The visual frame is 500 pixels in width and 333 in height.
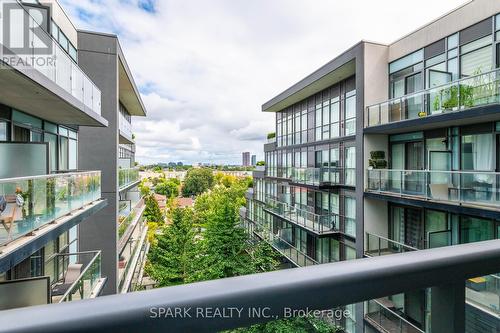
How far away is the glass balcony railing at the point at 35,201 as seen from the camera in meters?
4.92

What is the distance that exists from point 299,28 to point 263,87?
493 inches

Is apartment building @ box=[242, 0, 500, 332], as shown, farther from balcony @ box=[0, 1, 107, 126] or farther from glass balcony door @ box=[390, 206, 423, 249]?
balcony @ box=[0, 1, 107, 126]

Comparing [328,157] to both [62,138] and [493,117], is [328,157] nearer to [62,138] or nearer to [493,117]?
[493,117]

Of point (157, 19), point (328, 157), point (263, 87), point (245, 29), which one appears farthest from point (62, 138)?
point (263, 87)

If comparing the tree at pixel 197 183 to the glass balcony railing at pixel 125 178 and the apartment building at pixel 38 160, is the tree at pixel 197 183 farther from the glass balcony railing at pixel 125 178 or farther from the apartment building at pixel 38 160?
the apartment building at pixel 38 160

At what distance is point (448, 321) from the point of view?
984mm

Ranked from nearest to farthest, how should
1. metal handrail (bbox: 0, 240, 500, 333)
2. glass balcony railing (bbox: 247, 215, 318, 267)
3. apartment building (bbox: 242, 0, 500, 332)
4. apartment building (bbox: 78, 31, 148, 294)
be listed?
metal handrail (bbox: 0, 240, 500, 333) < apartment building (bbox: 242, 0, 500, 332) < apartment building (bbox: 78, 31, 148, 294) < glass balcony railing (bbox: 247, 215, 318, 267)

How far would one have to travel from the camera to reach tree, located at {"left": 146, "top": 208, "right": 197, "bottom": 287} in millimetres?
19719

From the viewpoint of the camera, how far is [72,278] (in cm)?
832

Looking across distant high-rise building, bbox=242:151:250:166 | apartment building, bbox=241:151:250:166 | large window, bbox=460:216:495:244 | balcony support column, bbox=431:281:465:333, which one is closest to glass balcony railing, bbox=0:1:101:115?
balcony support column, bbox=431:281:465:333

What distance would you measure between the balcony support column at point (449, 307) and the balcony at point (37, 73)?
5656 mm

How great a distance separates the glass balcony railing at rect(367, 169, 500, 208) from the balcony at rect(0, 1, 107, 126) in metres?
10.6

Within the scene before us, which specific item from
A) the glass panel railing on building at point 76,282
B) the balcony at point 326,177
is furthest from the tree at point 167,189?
the glass panel railing on building at point 76,282

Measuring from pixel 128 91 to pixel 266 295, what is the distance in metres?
18.7
